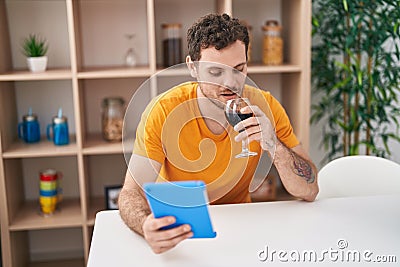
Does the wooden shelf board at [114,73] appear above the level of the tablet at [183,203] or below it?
above

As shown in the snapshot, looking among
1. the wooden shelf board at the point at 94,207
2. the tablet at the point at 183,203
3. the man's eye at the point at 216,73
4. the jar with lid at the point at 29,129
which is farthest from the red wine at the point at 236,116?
the jar with lid at the point at 29,129

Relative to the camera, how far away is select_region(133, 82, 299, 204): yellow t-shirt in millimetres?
1470

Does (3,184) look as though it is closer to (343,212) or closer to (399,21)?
(343,212)

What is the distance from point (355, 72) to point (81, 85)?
1.36 meters

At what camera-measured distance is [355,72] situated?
2795 mm

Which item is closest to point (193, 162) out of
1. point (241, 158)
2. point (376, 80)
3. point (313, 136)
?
point (241, 158)

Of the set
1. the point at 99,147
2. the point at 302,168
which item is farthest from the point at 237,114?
the point at 99,147

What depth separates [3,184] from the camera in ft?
8.79

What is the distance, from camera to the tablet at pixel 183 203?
3.99 ft

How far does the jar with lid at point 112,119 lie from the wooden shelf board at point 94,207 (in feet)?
1.24

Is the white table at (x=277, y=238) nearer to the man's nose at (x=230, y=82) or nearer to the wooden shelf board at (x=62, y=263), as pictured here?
the man's nose at (x=230, y=82)

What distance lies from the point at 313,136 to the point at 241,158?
1771 mm

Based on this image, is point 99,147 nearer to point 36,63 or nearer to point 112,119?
point 112,119

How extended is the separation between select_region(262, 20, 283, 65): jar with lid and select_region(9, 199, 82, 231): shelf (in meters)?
1.24
